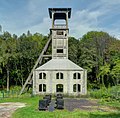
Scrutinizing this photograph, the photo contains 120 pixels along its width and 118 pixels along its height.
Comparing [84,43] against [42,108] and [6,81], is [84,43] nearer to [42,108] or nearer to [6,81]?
[6,81]

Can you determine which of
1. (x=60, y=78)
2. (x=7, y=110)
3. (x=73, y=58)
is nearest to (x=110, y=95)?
(x=60, y=78)

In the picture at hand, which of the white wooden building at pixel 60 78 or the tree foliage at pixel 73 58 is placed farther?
the tree foliage at pixel 73 58

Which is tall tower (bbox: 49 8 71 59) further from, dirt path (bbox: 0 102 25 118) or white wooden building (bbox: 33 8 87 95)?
dirt path (bbox: 0 102 25 118)

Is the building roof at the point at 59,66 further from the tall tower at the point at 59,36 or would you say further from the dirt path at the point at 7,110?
the dirt path at the point at 7,110

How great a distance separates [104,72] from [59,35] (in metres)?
12.6

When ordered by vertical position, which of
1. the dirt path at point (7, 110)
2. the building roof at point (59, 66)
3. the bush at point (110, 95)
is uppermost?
the building roof at point (59, 66)

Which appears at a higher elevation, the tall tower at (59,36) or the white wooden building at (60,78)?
the tall tower at (59,36)

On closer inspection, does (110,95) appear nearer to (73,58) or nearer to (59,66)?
(59,66)

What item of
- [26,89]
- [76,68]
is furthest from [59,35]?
[26,89]

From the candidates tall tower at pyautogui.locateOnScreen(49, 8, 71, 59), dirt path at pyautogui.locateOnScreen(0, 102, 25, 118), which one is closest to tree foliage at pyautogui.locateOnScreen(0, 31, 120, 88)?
tall tower at pyautogui.locateOnScreen(49, 8, 71, 59)

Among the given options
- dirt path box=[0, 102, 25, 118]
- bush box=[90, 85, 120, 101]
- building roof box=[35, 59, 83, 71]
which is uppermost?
building roof box=[35, 59, 83, 71]

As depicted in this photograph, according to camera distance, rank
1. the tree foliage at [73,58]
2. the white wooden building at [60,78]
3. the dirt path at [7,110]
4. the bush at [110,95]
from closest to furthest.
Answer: the dirt path at [7,110]
the bush at [110,95]
the white wooden building at [60,78]
the tree foliage at [73,58]

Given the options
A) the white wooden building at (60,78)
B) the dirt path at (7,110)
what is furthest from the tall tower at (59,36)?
the dirt path at (7,110)

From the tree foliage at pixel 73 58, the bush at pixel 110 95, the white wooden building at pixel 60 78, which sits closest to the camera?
the bush at pixel 110 95
